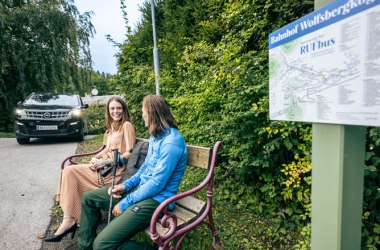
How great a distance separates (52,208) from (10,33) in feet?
44.4

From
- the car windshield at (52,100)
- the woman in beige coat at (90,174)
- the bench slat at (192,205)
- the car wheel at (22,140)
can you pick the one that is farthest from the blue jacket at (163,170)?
the car wheel at (22,140)

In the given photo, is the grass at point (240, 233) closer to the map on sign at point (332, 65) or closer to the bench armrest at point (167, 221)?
the bench armrest at point (167, 221)

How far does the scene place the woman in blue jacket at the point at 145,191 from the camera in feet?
6.95

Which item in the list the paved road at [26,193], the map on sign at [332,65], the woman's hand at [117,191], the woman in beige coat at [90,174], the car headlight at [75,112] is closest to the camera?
the map on sign at [332,65]

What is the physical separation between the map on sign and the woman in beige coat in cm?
208

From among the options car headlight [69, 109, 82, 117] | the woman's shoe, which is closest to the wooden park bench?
the woman's shoe

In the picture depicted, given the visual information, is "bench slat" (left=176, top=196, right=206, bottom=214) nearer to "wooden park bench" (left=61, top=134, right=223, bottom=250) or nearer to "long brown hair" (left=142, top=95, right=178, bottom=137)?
"wooden park bench" (left=61, top=134, right=223, bottom=250)

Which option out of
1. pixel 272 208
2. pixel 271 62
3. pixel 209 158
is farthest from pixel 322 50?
pixel 272 208

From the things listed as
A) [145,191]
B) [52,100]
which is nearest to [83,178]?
[145,191]

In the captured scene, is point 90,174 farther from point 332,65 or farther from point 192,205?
point 332,65

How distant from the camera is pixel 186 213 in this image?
2318mm

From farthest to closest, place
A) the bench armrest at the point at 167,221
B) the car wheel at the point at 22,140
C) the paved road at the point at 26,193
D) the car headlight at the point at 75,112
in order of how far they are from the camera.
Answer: the car wheel at the point at 22,140 → the car headlight at the point at 75,112 → the paved road at the point at 26,193 → the bench armrest at the point at 167,221

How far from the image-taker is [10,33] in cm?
1357

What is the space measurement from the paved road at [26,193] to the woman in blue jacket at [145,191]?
825mm
